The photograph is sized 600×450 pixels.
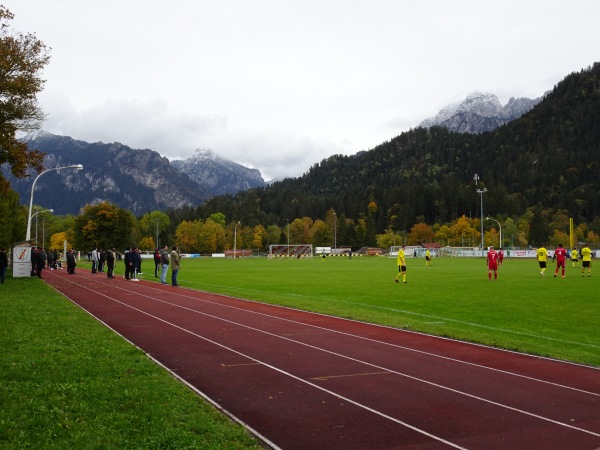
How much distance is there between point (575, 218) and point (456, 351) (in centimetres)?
15991

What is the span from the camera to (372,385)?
820cm

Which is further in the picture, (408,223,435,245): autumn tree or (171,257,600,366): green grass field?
(408,223,435,245): autumn tree

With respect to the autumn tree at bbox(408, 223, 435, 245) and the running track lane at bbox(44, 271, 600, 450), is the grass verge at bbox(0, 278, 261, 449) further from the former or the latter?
the autumn tree at bbox(408, 223, 435, 245)

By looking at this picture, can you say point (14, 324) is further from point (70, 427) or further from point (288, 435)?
point (288, 435)

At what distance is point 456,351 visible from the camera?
36.0 feet

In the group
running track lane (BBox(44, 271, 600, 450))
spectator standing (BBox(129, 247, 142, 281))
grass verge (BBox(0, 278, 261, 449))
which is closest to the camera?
grass verge (BBox(0, 278, 261, 449))

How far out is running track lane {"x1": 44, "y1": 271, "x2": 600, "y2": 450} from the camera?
6090 mm

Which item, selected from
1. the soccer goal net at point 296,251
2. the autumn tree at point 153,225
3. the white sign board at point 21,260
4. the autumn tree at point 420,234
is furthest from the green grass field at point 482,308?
the autumn tree at point 153,225

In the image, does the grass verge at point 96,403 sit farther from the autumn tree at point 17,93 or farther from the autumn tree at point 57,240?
the autumn tree at point 57,240

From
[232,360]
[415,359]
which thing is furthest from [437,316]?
[232,360]

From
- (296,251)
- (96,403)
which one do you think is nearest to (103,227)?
(296,251)

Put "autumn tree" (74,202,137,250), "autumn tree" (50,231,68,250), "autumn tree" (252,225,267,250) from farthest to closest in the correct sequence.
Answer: "autumn tree" (252,225,267,250), "autumn tree" (50,231,68,250), "autumn tree" (74,202,137,250)

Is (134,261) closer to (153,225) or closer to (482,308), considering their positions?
(482,308)

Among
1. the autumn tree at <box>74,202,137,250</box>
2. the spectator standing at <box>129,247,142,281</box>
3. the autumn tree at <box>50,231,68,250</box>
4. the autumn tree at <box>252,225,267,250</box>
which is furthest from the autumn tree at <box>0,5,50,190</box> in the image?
the autumn tree at <box>50,231,68,250</box>
